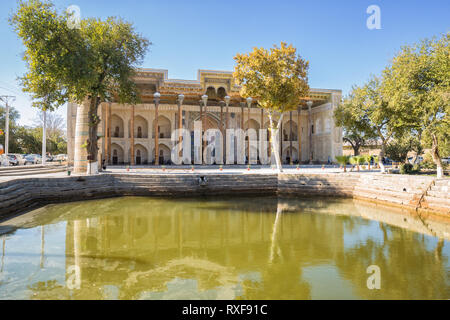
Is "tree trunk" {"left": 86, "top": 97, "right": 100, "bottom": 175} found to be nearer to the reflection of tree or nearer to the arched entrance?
the reflection of tree

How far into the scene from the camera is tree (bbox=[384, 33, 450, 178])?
12.2 meters

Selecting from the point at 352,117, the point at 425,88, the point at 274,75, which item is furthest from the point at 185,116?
the point at 425,88

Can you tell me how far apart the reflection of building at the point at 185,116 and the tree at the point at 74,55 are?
10.9 meters

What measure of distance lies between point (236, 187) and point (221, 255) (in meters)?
9.41

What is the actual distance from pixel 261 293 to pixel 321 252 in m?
2.69

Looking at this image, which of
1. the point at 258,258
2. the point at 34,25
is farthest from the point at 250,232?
the point at 34,25

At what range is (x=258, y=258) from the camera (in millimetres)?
5855

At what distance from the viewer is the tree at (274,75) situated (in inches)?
660

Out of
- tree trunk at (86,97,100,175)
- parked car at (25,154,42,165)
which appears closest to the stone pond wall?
tree trunk at (86,97,100,175)

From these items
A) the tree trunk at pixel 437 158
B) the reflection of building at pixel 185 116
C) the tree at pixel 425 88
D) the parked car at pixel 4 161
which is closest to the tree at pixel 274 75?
the tree at pixel 425 88

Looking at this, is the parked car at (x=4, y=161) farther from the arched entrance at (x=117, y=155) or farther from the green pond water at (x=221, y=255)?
the green pond water at (x=221, y=255)

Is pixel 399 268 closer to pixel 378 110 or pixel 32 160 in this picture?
pixel 378 110

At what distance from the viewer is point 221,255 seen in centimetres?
605
